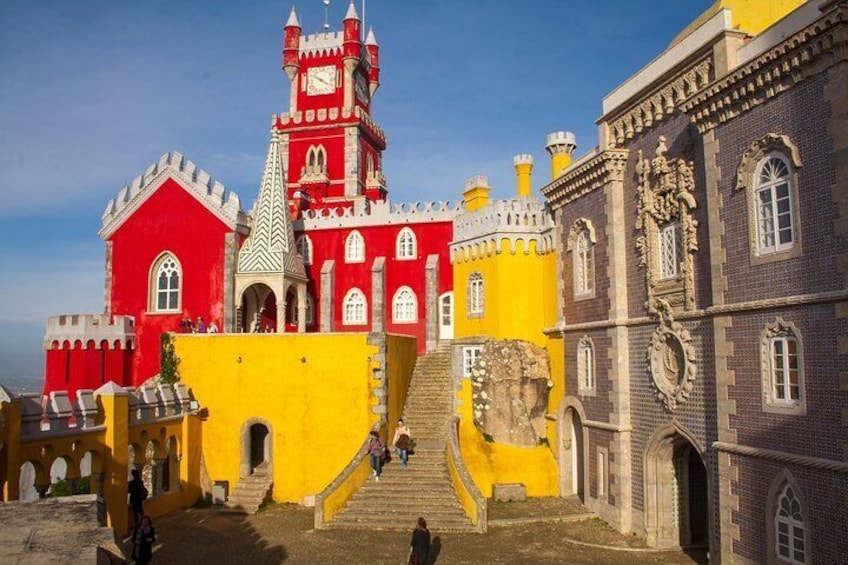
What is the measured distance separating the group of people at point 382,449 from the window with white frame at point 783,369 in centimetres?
1022

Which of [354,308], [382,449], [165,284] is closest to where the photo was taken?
[382,449]

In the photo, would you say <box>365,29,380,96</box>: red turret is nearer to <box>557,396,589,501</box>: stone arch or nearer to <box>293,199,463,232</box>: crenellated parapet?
<box>293,199,463,232</box>: crenellated parapet

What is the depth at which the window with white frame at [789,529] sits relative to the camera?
12.0 meters

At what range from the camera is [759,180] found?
13195 millimetres

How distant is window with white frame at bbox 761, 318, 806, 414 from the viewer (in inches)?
478

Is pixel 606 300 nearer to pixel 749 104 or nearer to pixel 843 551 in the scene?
pixel 749 104

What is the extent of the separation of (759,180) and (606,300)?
6145mm

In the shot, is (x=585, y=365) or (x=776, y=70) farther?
(x=585, y=365)

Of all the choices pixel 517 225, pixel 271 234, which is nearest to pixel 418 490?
pixel 517 225

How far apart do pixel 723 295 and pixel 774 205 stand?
2.06 metres

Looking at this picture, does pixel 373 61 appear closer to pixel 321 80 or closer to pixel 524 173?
pixel 321 80

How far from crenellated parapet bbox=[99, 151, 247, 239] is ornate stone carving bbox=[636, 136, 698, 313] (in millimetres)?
16520

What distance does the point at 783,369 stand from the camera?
12531 mm

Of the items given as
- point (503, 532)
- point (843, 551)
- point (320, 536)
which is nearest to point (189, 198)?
point (320, 536)
